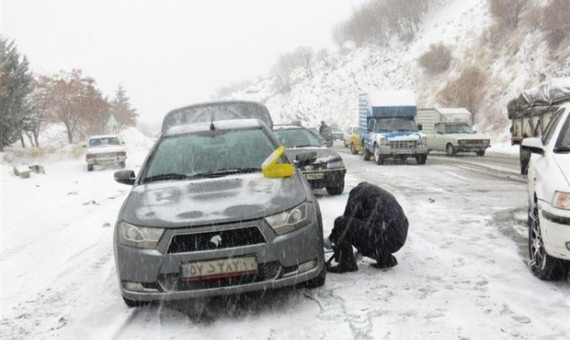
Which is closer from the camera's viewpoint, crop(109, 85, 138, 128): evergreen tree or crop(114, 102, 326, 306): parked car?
crop(114, 102, 326, 306): parked car

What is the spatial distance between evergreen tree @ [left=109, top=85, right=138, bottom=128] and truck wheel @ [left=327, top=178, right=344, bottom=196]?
69.5m

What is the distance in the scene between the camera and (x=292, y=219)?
Result: 4148mm

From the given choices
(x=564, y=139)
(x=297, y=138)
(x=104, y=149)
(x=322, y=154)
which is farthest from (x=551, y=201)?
(x=104, y=149)

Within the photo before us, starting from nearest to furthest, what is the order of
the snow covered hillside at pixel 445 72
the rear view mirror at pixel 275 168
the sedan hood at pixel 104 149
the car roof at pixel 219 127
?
the rear view mirror at pixel 275 168, the car roof at pixel 219 127, the sedan hood at pixel 104 149, the snow covered hillside at pixel 445 72

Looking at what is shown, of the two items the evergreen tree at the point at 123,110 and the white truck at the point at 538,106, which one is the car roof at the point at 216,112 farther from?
the evergreen tree at the point at 123,110

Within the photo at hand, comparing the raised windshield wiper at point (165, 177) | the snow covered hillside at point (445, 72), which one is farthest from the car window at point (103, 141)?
the snow covered hillside at point (445, 72)

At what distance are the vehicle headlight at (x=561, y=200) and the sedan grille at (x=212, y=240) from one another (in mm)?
2360

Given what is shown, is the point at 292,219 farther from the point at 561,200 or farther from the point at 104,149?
the point at 104,149

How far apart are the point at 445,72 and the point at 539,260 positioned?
169 feet

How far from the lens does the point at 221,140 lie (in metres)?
5.54

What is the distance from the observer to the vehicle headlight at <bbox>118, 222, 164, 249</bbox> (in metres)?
3.99

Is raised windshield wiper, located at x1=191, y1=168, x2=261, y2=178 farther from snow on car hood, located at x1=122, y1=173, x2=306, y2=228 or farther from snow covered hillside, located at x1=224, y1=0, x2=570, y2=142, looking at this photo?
snow covered hillside, located at x1=224, y1=0, x2=570, y2=142

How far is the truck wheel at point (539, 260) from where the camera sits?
4.42 meters

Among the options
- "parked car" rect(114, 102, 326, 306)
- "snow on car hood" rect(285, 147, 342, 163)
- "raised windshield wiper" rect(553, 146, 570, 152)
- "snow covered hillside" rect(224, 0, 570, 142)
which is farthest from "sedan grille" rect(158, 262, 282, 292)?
"snow covered hillside" rect(224, 0, 570, 142)
